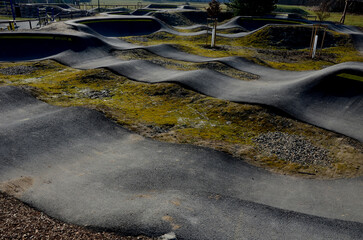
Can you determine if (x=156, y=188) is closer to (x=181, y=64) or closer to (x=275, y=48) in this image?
(x=181, y=64)

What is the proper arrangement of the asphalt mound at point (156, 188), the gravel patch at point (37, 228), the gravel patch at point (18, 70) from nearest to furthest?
1. the gravel patch at point (37, 228)
2. the asphalt mound at point (156, 188)
3. the gravel patch at point (18, 70)

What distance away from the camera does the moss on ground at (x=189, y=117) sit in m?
9.21

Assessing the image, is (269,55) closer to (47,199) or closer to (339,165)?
(339,165)

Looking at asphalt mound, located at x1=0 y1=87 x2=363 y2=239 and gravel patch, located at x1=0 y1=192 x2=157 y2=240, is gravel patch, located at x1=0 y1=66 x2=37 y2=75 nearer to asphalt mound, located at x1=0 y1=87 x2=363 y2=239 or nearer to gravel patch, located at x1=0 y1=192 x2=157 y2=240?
asphalt mound, located at x1=0 y1=87 x2=363 y2=239

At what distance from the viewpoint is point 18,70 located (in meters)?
18.1

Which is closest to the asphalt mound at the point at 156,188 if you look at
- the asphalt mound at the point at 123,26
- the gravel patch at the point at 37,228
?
the gravel patch at the point at 37,228

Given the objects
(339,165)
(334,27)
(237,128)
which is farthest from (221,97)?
(334,27)

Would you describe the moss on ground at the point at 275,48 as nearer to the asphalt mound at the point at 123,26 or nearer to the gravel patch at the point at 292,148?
the asphalt mound at the point at 123,26

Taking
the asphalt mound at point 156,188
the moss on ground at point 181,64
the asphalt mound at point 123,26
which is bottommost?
the asphalt mound at point 156,188

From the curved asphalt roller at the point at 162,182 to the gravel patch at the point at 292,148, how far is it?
1.22 meters

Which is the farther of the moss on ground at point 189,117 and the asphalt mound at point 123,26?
the asphalt mound at point 123,26

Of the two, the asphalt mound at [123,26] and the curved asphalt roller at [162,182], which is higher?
the asphalt mound at [123,26]

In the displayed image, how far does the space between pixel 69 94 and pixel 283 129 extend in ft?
36.8

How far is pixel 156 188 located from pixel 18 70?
52.6 ft
